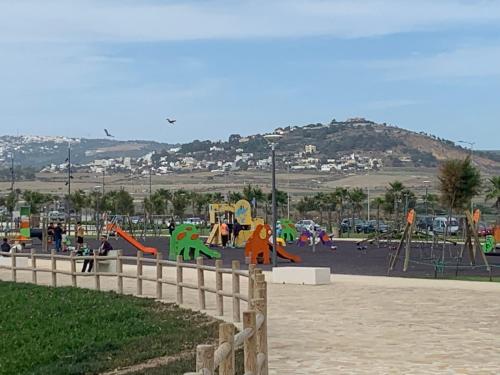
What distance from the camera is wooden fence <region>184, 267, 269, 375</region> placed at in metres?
6.61

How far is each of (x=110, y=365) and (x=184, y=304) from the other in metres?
8.18

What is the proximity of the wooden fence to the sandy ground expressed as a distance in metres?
1.83

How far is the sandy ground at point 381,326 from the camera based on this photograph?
13.5 metres

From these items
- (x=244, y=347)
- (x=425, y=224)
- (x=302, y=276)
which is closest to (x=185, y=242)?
(x=302, y=276)

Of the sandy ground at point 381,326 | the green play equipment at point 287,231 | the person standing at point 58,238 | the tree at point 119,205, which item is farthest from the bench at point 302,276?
the tree at point 119,205

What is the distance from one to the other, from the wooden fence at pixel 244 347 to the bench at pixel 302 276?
1536 cm

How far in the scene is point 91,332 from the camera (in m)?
16.8

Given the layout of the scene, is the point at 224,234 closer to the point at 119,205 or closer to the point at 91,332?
the point at 91,332

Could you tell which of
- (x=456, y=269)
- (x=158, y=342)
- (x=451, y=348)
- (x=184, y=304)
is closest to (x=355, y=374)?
(x=451, y=348)

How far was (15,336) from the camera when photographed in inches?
661

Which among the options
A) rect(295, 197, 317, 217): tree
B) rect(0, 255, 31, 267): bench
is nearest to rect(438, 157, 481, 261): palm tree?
rect(0, 255, 31, 267): bench

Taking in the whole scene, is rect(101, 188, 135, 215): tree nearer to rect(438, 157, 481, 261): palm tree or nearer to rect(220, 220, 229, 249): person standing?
rect(220, 220, 229, 249): person standing

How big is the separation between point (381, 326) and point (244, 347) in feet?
29.2

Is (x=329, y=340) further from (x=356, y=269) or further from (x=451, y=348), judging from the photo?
(x=356, y=269)
